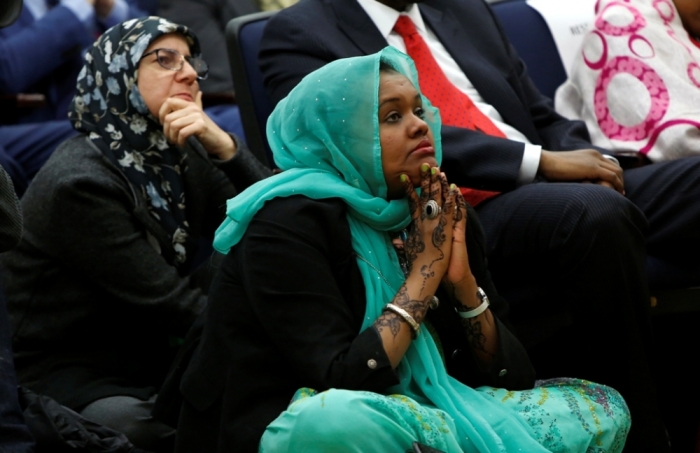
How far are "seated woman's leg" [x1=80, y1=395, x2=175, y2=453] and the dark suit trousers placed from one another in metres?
0.92

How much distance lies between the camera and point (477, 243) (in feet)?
7.31

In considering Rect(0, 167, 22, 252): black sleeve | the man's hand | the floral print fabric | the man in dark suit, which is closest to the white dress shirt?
the man in dark suit

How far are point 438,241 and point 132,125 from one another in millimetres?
1121

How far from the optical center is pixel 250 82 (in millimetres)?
3062

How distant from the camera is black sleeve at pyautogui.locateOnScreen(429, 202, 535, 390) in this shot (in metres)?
2.13

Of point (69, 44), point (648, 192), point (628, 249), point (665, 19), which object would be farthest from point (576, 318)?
point (69, 44)

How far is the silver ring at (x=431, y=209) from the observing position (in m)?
2.03

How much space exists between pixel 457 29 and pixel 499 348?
1.30 m

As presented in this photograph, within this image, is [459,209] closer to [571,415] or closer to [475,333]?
[475,333]

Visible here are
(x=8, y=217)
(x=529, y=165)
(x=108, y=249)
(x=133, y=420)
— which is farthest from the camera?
(x=529, y=165)

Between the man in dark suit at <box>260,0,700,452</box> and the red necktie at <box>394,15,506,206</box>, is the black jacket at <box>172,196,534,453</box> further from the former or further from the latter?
the red necktie at <box>394,15,506,206</box>

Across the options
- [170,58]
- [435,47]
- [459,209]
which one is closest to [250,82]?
[170,58]

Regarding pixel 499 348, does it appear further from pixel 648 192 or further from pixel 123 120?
pixel 123 120

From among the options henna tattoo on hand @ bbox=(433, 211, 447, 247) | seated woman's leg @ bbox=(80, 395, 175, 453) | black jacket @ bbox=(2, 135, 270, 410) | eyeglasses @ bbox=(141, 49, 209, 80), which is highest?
eyeglasses @ bbox=(141, 49, 209, 80)
